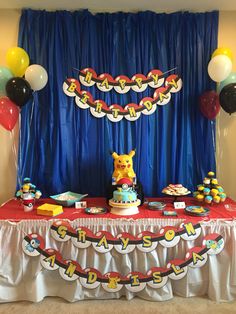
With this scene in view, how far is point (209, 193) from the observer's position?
8.13ft

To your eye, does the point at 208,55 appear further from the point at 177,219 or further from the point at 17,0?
the point at 17,0

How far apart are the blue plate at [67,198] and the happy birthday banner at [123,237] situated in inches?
11.7

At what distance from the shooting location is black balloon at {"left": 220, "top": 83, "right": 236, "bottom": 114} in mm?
2406

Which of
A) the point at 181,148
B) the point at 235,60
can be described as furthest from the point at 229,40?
the point at 181,148

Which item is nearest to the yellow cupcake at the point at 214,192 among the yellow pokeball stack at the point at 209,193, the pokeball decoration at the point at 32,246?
the yellow pokeball stack at the point at 209,193

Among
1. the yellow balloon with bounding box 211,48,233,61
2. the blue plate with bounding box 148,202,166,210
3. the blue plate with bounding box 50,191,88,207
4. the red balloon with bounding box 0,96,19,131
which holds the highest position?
the yellow balloon with bounding box 211,48,233,61

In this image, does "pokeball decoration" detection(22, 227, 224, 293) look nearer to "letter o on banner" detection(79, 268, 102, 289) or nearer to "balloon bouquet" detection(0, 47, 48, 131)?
"letter o on banner" detection(79, 268, 102, 289)

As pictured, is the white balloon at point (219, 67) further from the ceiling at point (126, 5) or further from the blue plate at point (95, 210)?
the blue plate at point (95, 210)

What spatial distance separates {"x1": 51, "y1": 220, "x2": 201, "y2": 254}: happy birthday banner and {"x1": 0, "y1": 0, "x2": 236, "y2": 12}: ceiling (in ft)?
6.13

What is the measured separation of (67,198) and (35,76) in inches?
42.4

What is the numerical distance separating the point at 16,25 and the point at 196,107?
6.03 ft

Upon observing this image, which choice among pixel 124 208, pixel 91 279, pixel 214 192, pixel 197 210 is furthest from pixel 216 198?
pixel 91 279

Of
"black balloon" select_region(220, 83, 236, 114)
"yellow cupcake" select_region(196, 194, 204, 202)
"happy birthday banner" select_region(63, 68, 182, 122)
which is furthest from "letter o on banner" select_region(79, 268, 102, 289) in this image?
"black balloon" select_region(220, 83, 236, 114)

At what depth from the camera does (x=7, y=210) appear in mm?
2365
